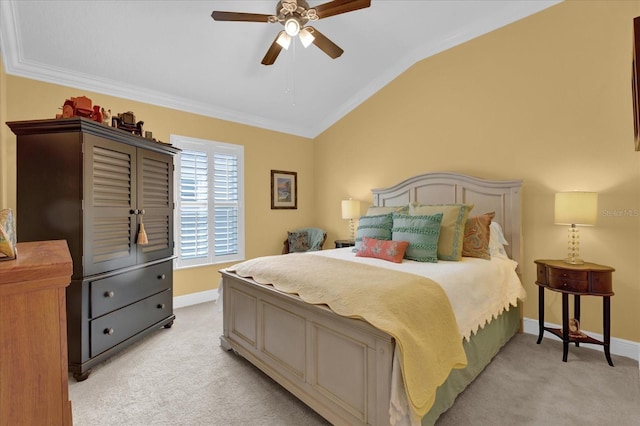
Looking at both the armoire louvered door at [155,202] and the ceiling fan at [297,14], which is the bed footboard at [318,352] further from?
the ceiling fan at [297,14]

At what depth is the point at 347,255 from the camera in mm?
2955

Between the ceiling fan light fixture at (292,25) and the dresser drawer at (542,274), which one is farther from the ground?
the ceiling fan light fixture at (292,25)

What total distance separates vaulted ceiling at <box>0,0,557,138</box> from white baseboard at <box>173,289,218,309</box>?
2.47 metres

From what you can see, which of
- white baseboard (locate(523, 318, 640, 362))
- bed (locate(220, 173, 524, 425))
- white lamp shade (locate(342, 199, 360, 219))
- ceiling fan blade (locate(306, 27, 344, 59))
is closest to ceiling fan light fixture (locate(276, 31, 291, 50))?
ceiling fan blade (locate(306, 27, 344, 59))

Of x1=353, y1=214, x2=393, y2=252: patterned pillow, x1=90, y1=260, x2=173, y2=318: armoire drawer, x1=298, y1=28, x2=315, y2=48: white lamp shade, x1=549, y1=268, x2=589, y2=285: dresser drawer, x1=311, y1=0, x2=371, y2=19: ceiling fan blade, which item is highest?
Answer: x1=311, y1=0, x2=371, y2=19: ceiling fan blade

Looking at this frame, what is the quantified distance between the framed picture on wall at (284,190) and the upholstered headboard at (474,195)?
1696mm

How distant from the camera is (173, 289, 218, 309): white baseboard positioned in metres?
3.84

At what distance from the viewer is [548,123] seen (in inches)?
114

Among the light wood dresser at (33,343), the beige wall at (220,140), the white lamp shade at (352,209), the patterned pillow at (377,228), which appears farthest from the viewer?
the white lamp shade at (352,209)

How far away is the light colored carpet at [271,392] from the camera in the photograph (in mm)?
1812

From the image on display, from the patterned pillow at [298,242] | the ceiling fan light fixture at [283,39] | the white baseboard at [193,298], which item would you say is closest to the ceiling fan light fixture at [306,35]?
the ceiling fan light fixture at [283,39]

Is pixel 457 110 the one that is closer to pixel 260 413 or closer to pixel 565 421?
pixel 565 421

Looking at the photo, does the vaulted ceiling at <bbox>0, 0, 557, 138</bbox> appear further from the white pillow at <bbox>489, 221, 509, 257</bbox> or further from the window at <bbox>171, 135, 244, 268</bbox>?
the white pillow at <bbox>489, 221, 509, 257</bbox>

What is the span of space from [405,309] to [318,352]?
2.02 ft
